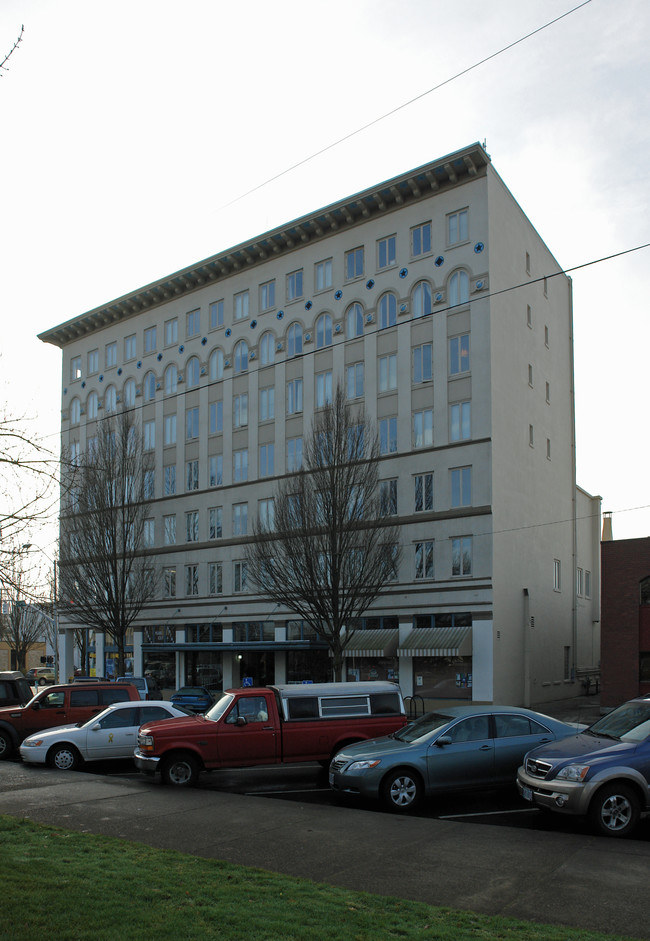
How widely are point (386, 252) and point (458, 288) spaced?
4716 millimetres

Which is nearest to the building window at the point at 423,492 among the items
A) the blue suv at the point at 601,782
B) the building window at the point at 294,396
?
the building window at the point at 294,396

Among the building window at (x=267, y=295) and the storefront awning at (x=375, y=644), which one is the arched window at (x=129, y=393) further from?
the storefront awning at (x=375, y=644)

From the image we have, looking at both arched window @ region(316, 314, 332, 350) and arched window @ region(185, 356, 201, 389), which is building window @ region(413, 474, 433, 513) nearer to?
arched window @ region(316, 314, 332, 350)

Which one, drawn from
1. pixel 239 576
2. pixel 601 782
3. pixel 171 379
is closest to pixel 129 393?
pixel 171 379

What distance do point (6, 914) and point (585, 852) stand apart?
668 cm

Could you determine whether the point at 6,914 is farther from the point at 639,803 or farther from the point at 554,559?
the point at 554,559

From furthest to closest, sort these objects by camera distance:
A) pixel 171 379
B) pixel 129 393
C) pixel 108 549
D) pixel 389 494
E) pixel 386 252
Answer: pixel 129 393 < pixel 171 379 < pixel 108 549 < pixel 386 252 < pixel 389 494

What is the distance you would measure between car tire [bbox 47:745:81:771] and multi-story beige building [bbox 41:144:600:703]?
18.7 meters

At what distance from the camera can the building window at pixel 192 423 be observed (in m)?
48.5

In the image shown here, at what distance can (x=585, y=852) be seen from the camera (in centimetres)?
1023

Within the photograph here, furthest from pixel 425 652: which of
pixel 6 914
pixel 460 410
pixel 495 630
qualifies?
pixel 6 914

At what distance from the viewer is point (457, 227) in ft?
124

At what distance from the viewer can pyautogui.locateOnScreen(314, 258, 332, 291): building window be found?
4259 centimetres

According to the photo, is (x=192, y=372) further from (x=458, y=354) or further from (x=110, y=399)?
(x=458, y=354)
